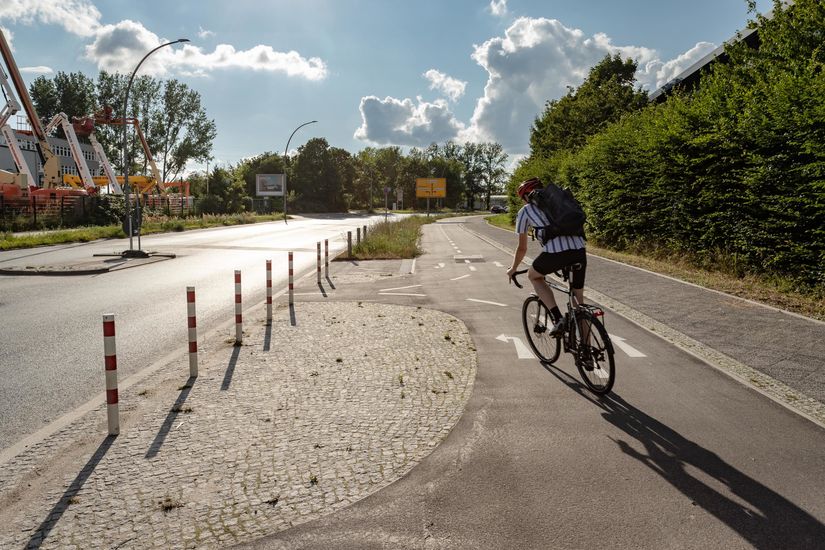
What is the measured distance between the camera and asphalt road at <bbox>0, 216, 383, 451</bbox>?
17.8ft

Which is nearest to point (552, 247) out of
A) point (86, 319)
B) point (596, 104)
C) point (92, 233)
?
point (86, 319)

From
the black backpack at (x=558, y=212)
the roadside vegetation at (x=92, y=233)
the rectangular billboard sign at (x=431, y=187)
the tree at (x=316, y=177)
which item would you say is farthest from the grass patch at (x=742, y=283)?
the tree at (x=316, y=177)

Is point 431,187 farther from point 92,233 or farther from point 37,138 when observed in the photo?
point 92,233

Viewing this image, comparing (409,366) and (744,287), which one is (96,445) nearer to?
(409,366)

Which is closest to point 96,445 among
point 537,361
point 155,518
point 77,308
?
point 155,518

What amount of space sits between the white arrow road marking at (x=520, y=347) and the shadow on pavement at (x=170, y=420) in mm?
3414

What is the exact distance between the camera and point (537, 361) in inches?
254

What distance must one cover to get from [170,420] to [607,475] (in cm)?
317

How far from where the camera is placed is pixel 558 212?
209 inches

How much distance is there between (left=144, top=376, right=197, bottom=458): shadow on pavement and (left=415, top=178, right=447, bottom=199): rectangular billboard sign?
7515 cm

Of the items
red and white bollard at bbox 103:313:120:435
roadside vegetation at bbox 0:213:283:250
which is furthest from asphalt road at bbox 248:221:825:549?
roadside vegetation at bbox 0:213:283:250

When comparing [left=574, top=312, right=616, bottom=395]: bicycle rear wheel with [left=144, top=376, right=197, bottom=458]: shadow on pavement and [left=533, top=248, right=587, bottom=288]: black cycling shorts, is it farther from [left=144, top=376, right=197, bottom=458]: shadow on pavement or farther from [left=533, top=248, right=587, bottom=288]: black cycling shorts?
[left=144, top=376, right=197, bottom=458]: shadow on pavement

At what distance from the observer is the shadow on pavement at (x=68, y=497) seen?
297 cm

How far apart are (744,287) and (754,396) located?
615 centimetres
